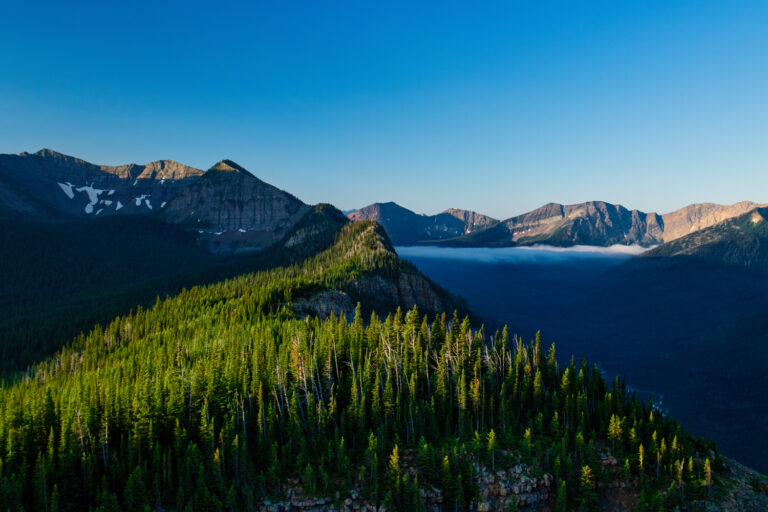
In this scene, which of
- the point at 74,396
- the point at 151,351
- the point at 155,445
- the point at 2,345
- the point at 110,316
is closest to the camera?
the point at 155,445

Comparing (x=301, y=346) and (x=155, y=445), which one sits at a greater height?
(x=301, y=346)

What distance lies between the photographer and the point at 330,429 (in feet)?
258

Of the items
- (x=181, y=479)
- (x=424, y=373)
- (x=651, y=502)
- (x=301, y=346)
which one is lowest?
(x=651, y=502)

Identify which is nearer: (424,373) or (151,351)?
(424,373)

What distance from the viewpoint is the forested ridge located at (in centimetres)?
6325

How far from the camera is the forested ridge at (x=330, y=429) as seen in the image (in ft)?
208

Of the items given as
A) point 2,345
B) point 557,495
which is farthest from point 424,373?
point 2,345

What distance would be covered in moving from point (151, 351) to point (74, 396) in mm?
36492

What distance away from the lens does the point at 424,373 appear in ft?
309

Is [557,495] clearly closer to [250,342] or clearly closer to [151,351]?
[250,342]

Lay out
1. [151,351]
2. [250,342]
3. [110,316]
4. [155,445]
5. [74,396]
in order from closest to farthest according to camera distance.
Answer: [155,445] → [74,396] → [250,342] → [151,351] → [110,316]

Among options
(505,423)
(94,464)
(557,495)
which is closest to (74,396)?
(94,464)

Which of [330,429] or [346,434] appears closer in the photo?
[346,434]

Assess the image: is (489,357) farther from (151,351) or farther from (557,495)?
(151,351)
